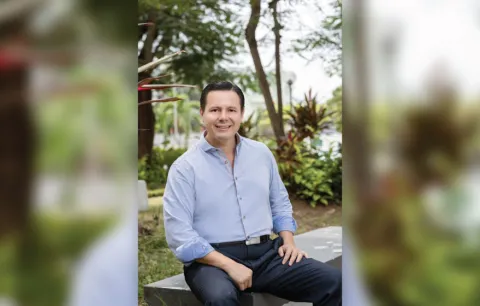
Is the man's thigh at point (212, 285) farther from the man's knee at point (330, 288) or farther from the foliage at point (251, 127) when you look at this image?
the foliage at point (251, 127)

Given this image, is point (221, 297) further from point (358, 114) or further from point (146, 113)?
point (146, 113)

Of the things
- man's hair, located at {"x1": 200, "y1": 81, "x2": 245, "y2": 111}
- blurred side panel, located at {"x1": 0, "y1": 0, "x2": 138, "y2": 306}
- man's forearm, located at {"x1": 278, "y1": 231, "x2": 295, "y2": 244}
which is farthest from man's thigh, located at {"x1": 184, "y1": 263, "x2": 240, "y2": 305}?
blurred side panel, located at {"x1": 0, "y1": 0, "x2": 138, "y2": 306}

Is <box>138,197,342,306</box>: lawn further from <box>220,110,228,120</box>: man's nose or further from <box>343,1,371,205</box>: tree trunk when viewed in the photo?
<box>343,1,371,205</box>: tree trunk

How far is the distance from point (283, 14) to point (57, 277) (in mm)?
8064

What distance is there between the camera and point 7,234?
5.67ft

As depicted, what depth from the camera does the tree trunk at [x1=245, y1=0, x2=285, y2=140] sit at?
8.62m

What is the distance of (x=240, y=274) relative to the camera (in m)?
2.87

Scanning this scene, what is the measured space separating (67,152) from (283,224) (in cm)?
165

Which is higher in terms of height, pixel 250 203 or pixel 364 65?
pixel 364 65

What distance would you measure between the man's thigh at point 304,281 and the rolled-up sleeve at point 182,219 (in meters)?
0.33

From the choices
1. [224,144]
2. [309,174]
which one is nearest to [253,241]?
[224,144]

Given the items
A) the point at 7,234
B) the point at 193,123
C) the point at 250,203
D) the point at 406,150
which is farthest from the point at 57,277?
the point at 193,123

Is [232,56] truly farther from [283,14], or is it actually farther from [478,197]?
[478,197]

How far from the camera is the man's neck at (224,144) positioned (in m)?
3.17
